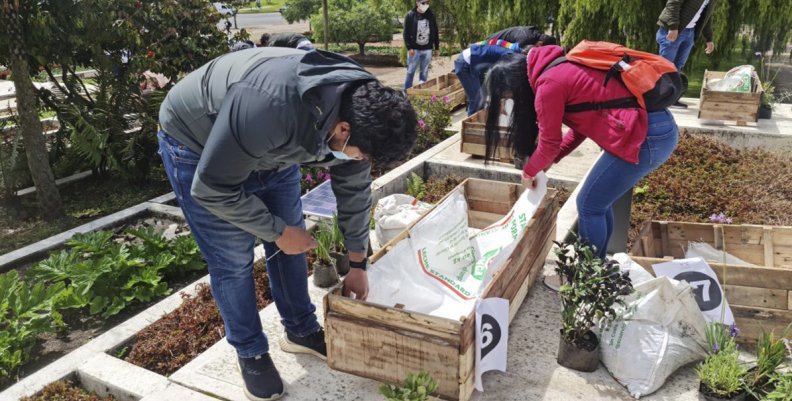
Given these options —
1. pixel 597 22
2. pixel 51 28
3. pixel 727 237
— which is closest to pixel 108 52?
pixel 51 28

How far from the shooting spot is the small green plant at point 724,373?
Answer: 8.17ft

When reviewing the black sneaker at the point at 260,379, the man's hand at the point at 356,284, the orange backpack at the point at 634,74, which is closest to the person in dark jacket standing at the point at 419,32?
the orange backpack at the point at 634,74

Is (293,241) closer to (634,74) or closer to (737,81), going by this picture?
(634,74)

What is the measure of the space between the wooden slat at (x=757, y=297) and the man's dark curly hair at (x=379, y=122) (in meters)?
2.16

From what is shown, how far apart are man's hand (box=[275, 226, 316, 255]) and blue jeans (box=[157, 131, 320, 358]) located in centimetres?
25

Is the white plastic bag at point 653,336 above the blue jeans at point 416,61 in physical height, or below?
below

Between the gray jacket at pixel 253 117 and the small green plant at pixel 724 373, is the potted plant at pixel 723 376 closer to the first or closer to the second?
the small green plant at pixel 724 373

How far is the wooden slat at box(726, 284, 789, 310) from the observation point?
3.00 m

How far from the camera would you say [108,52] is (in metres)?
6.33

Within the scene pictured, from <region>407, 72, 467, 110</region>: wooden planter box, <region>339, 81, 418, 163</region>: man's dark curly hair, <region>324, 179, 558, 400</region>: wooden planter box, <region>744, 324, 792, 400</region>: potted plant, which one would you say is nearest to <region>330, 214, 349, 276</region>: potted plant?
<region>324, 179, 558, 400</region>: wooden planter box

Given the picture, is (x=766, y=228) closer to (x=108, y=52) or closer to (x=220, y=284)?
(x=220, y=284)

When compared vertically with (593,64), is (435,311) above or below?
below

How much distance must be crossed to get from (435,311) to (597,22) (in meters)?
7.93

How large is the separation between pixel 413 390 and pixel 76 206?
486cm
